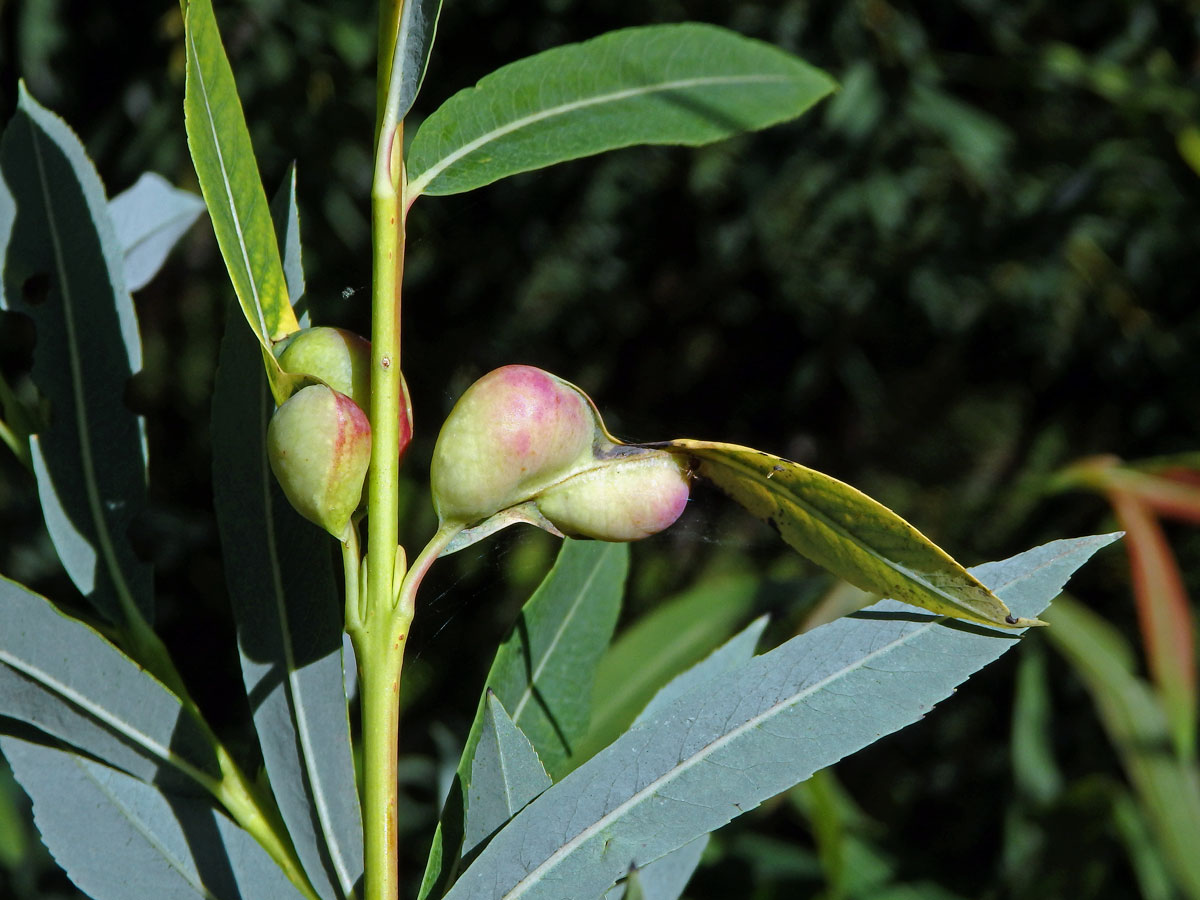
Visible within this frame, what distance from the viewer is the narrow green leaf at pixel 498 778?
32 centimetres

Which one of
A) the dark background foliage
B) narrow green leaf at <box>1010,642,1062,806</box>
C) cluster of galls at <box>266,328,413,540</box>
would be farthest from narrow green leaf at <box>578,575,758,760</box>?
narrow green leaf at <box>1010,642,1062,806</box>

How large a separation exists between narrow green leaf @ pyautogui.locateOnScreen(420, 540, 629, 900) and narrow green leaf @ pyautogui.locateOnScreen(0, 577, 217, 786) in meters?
0.12

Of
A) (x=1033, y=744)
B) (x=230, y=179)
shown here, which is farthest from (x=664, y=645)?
(x=1033, y=744)

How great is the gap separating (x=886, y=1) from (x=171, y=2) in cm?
91

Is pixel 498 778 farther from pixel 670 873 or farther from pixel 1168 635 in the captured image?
pixel 1168 635

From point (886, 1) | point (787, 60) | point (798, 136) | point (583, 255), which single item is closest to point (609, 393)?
point (583, 255)

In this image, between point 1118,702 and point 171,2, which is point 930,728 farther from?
point 171,2

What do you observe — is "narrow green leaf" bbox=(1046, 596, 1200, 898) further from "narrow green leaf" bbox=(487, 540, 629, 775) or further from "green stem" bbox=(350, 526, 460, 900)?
"green stem" bbox=(350, 526, 460, 900)

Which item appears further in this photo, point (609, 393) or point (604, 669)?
point (609, 393)

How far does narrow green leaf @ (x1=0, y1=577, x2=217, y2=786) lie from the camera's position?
1.08 ft

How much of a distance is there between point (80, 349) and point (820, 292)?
1244 mm

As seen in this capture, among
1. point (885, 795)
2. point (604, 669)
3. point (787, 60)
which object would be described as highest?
point (787, 60)

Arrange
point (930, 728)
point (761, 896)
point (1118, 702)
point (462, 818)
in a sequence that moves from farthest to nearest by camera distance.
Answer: point (930, 728)
point (1118, 702)
point (761, 896)
point (462, 818)

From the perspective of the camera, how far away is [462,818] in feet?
1.13
